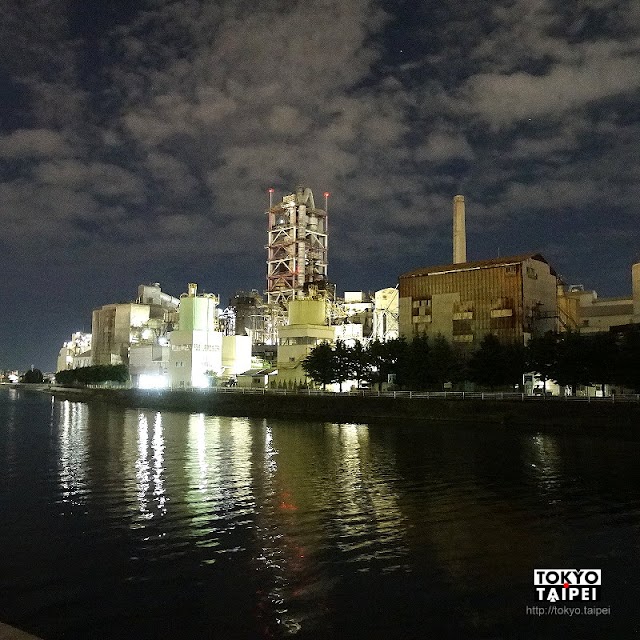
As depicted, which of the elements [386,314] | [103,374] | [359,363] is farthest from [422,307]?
[103,374]

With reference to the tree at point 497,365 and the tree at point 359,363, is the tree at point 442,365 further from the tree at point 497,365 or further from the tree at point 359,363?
the tree at point 359,363

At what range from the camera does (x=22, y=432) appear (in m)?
49.1

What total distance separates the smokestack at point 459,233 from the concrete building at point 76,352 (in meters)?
94.2

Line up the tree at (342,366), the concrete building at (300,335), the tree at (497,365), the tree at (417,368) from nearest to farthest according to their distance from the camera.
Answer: the tree at (497,365) < the tree at (417,368) < the tree at (342,366) < the concrete building at (300,335)

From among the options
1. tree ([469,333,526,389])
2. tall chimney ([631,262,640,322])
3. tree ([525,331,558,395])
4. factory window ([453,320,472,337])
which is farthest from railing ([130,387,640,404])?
tall chimney ([631,262,640,322])

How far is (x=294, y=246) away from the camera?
12238 centimetres

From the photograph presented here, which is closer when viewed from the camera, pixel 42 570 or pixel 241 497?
pixel 42 570

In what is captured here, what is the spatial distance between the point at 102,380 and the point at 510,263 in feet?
269

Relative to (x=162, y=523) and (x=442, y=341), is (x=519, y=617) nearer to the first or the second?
(x=162, y=523)

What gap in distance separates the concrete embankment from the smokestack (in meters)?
34.5

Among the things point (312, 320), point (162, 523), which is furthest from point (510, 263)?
point (162, 523)

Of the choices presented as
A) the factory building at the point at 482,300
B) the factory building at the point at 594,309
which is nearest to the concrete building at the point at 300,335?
the factory building at the point at 482,300

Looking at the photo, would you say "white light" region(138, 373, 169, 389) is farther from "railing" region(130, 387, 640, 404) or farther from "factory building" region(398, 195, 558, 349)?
"factory building" region(398, 195, 558, 349)

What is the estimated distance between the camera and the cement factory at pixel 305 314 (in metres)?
71.4
